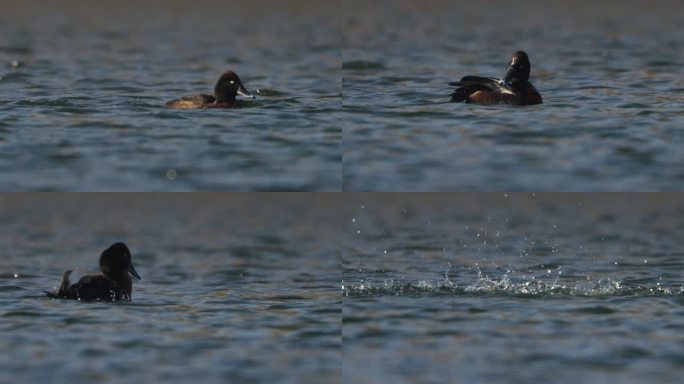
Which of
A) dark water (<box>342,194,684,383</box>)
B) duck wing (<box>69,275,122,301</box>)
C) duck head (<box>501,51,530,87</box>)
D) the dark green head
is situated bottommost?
dark water (<box>342,194,684,383</box>)

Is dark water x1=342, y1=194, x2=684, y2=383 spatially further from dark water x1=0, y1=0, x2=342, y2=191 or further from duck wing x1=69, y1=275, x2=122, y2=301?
duck wing x1=69, y1=275, x2=122, y2=301

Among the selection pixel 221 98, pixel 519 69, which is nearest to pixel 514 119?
pixel 519 69

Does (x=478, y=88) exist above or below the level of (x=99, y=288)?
above

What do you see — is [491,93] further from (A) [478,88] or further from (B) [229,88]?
(B) [229,88]

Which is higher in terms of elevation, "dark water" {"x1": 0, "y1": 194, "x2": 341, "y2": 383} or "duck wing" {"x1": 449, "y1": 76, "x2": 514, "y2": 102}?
"duck wing" {"x1": 449, "y1": 76, "x2": 514, "y2": 102}

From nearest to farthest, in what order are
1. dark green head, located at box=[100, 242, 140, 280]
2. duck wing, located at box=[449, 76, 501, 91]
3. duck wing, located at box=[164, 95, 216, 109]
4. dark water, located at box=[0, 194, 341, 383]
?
dark water, located at box=[0, 194, 341, 383], dark green head, located at box=[100, 242, 140, 280], duck wing, located at box=[449, 76, 501, 91], duck wing, located at box=[164, 95, 216, 109]

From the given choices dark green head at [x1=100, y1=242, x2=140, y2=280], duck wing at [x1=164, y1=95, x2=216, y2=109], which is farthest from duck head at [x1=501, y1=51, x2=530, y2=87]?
dark green head at [x1=100, y1=242, x2=140, y2=280]
